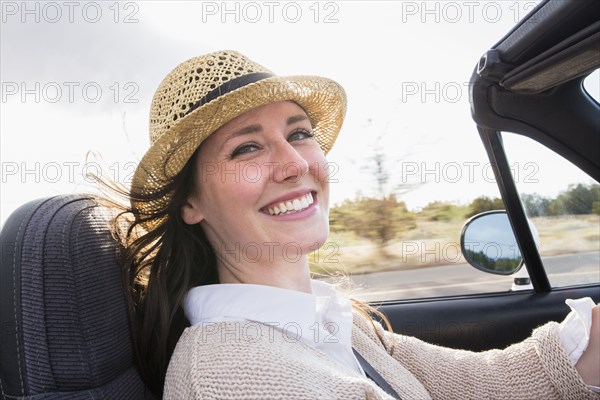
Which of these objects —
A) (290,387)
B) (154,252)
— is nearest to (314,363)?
(290,387)

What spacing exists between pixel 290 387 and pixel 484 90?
1.15 metres

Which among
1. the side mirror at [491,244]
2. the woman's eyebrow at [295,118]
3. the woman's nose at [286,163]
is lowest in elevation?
the side mirror at [491,244]

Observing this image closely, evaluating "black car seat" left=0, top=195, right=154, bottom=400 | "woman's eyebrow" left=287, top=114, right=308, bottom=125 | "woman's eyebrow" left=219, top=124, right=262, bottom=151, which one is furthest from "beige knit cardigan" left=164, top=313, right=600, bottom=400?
"woman's eyebrow" left=287, top=114, right=308, bottom=125

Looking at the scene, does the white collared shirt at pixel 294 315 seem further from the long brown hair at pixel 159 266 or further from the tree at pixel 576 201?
the tree at pixel 576 201

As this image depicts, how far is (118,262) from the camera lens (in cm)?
163

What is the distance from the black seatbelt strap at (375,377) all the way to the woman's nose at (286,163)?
652mm

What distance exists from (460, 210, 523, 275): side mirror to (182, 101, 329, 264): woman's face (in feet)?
3.56

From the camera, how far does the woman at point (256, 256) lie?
168 cm

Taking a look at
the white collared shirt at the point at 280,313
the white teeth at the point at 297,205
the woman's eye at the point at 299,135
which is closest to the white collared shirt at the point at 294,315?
the white collared shirt at the point at 280,313

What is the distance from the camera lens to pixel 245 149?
6.08 ft

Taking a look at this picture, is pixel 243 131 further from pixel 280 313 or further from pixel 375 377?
pixel 375 377

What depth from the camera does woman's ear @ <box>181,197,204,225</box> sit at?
6.46 ft

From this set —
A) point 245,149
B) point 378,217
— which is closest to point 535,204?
point 245,149

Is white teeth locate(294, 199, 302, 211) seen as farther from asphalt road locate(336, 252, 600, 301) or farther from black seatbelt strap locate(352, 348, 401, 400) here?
asphalt road locate(336, 252, 600, 301)
